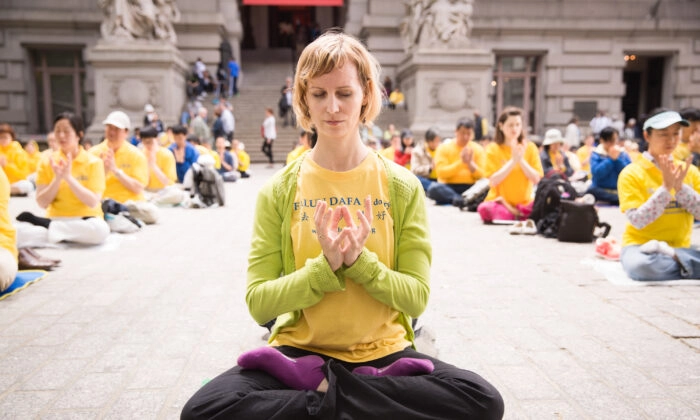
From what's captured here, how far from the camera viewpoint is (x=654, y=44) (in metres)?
25.4

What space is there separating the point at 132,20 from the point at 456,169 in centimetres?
1399

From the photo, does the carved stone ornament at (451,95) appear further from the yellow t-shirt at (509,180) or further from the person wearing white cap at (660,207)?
the person wearing white cap at (660,207)

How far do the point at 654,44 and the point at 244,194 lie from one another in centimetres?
2042

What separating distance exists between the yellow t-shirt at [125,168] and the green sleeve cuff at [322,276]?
21.9 ft

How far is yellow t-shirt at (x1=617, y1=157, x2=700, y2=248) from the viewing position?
5371mm

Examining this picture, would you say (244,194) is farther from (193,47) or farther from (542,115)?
(542,115)

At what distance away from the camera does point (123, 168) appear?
8508 mm

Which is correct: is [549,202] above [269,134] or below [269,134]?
below

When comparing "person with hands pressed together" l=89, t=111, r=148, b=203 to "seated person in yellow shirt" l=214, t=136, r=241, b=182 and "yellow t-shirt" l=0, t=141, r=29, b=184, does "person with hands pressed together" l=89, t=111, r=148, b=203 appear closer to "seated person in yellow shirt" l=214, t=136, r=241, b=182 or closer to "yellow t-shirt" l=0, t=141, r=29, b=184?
"yellow t-shirt" l=0, t=141, r=29, b=184

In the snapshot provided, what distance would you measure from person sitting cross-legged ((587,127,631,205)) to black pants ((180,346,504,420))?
30.0 feet

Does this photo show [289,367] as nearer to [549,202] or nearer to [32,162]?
[549,202]

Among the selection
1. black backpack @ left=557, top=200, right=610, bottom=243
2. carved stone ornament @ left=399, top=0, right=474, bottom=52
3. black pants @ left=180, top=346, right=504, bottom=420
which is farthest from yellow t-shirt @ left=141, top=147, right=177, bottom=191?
carved stone ornament @ left=399, top=0, right=474, bottom=52

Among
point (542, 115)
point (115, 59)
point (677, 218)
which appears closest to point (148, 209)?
point (677, 218)

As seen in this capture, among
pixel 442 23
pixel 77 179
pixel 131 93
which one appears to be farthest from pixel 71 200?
pixel 442 23
